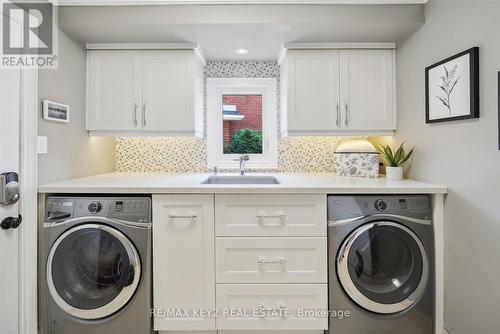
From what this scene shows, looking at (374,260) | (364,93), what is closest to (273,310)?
(374,260)

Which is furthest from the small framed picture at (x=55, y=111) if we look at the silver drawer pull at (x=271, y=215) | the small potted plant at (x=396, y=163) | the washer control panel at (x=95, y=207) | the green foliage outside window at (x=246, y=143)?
the small potted plant at (x=396, y=163)

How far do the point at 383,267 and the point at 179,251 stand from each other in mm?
1292

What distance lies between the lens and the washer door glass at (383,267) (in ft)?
5.59

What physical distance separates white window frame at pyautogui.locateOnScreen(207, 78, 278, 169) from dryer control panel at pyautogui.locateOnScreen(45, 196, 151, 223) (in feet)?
3.52

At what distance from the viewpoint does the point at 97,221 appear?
66.6 inches

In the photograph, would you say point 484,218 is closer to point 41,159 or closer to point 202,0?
point 202,0

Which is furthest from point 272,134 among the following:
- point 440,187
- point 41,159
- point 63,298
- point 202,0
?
point 63,298

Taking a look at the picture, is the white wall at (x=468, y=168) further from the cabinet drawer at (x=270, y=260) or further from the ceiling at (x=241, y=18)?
the cabinet drawer at (x=270, y=260)

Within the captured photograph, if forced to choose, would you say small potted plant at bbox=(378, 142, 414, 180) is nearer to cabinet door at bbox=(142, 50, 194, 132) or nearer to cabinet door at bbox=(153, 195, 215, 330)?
cabinet door at bbox=(153, 195, 215, 330)

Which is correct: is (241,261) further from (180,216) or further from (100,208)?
(100,208)

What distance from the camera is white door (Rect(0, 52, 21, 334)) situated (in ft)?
5.04

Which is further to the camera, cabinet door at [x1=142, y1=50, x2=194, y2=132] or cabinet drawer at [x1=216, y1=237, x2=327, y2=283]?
cabinet door at [x1=142, y1=50, x2=194, y2=132]

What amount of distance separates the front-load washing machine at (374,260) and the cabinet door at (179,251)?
2.51 feet

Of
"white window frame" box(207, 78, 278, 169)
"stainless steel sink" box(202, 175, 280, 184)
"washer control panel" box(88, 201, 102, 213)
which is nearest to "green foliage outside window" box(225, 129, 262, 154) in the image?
"white window frame" box(207, 78, 278, 169)
